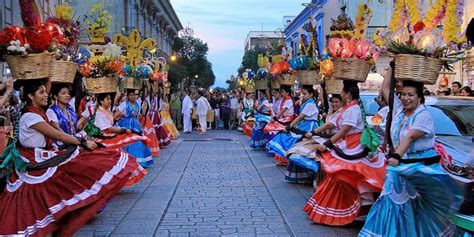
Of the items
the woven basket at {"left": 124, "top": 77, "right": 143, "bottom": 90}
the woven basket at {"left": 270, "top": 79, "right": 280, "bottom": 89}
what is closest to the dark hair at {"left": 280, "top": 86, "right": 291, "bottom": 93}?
the woven basket at {"left": 270, "top": 79, "right": 280, "bottom": 89}

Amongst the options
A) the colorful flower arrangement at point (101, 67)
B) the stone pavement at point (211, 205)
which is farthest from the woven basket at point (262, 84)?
the colorful flower arrangement at point (101, 67)

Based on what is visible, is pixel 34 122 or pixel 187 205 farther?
pixel 187 205

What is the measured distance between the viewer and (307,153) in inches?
311

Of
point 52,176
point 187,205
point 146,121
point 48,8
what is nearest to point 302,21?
point 48,8

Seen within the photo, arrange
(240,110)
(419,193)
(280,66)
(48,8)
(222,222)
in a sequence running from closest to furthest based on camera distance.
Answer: (419,193), (222,222), (280,66), (48,8), (240,110)

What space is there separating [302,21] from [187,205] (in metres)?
40.9

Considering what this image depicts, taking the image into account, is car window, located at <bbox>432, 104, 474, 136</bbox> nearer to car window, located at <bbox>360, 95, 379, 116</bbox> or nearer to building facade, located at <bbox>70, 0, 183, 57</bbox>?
car window, located at <bbox>360, 95, 379, 116</bbox>

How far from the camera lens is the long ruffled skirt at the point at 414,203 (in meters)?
5.21

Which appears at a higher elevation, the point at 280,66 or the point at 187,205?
the point at 280,66

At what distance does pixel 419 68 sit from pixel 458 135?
7.77 ft

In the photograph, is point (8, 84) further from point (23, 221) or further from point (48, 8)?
point (48, 8)

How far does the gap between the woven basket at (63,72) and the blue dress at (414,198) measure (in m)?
3.83

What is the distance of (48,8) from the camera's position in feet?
65.0

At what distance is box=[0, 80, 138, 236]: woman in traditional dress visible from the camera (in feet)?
19.0
